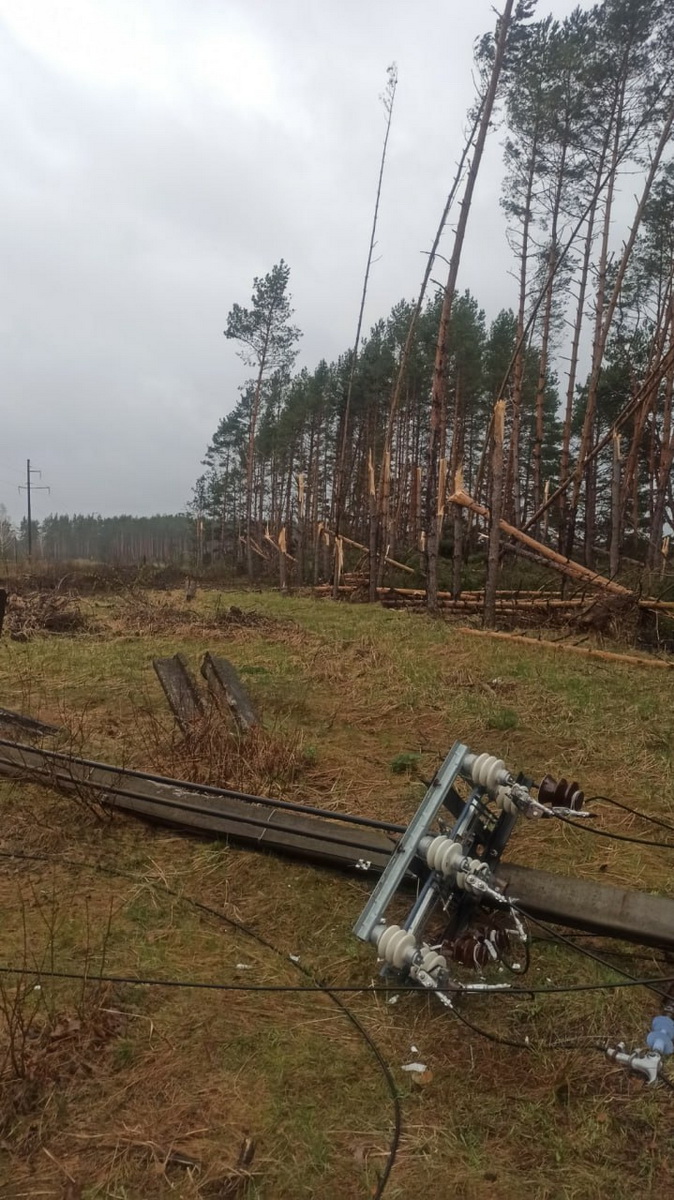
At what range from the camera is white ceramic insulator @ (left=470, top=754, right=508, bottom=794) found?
262 centimetres

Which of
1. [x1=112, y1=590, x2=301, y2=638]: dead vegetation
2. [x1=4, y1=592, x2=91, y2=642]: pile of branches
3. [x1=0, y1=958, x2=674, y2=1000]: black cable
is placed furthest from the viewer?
[x1=112, y1=590, x2=301, y2=638]: dead vegetation

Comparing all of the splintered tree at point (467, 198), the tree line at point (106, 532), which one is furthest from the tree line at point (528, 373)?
the tree line at point (106, 532)

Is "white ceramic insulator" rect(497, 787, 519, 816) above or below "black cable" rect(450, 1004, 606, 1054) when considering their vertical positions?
above

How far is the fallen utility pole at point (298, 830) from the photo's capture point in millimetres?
2695

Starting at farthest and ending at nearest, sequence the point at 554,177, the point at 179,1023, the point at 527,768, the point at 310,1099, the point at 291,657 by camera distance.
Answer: the point at 554,177, the point at 291,657, the point at 527,768, the point at 179,1023, the point at 310,1099

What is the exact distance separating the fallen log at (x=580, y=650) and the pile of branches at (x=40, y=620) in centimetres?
579

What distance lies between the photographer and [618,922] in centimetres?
266

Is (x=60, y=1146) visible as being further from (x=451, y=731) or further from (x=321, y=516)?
(x=321, y=516)

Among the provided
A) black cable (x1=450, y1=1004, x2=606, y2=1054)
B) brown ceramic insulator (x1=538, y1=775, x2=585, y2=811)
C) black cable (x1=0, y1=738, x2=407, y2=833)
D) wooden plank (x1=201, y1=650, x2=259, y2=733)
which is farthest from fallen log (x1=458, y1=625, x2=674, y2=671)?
black cable (x1=450, y1=1004, x2=606, y2=1054)

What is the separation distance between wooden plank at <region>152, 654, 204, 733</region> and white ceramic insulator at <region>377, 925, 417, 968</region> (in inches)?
107

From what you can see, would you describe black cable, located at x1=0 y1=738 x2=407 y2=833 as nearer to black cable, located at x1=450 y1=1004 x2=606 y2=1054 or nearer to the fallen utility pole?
the fallen utility pole

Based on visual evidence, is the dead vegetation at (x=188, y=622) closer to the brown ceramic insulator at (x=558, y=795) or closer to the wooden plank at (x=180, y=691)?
the wooden plank at (x=180, y=691)

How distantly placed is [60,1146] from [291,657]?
21.4 ft

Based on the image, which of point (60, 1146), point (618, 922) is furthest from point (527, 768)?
point (60, 1146)
